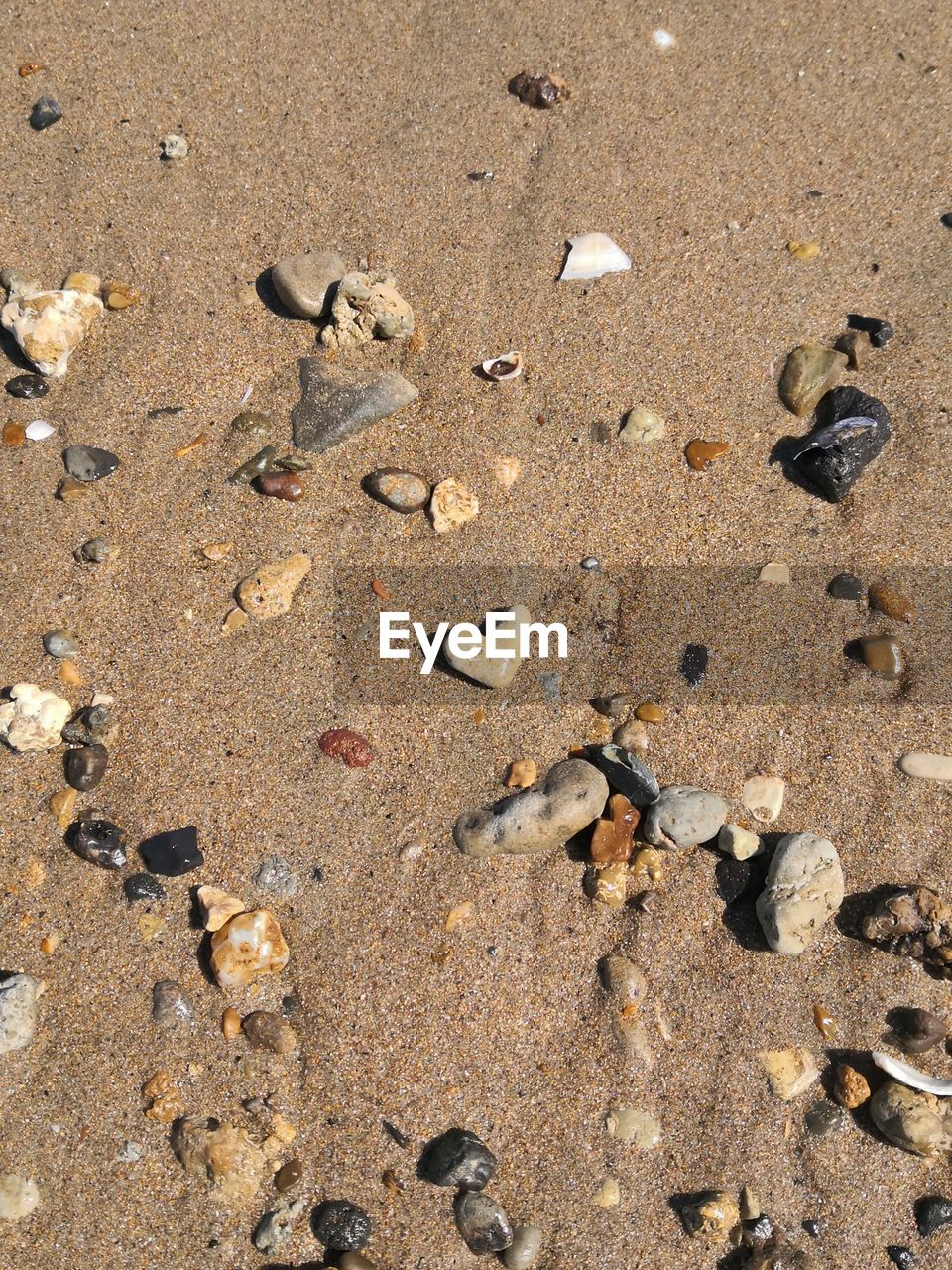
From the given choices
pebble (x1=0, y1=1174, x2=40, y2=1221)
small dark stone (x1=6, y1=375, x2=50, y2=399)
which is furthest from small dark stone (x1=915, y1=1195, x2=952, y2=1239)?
small dark stone (x1=6, y1=375, x2=50, y2=399)

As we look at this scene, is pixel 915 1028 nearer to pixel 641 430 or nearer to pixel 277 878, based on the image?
pixel 277 878

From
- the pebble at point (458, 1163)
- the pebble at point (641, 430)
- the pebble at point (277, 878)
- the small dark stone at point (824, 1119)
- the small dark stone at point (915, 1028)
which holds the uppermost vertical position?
the pebble at point (641, 430)

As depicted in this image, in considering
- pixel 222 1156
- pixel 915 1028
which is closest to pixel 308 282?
pixel 222 1156

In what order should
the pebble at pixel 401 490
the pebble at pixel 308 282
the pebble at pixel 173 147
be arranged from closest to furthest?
1. the pebble at pixel 401 490
2. the pebble at pixel 308 282
3. the pebble at pixel 173 147

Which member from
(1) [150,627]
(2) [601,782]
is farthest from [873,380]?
(1) [150,627]

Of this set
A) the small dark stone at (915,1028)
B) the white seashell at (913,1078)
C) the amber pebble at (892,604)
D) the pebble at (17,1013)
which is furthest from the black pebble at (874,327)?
the pebble at (17,1013)

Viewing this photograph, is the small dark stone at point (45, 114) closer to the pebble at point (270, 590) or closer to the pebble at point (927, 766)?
the pebble at point (270, 590)

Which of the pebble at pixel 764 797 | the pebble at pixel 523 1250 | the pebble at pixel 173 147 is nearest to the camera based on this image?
the pebble at pixel 523 1250

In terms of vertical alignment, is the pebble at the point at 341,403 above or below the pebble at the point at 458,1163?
above
